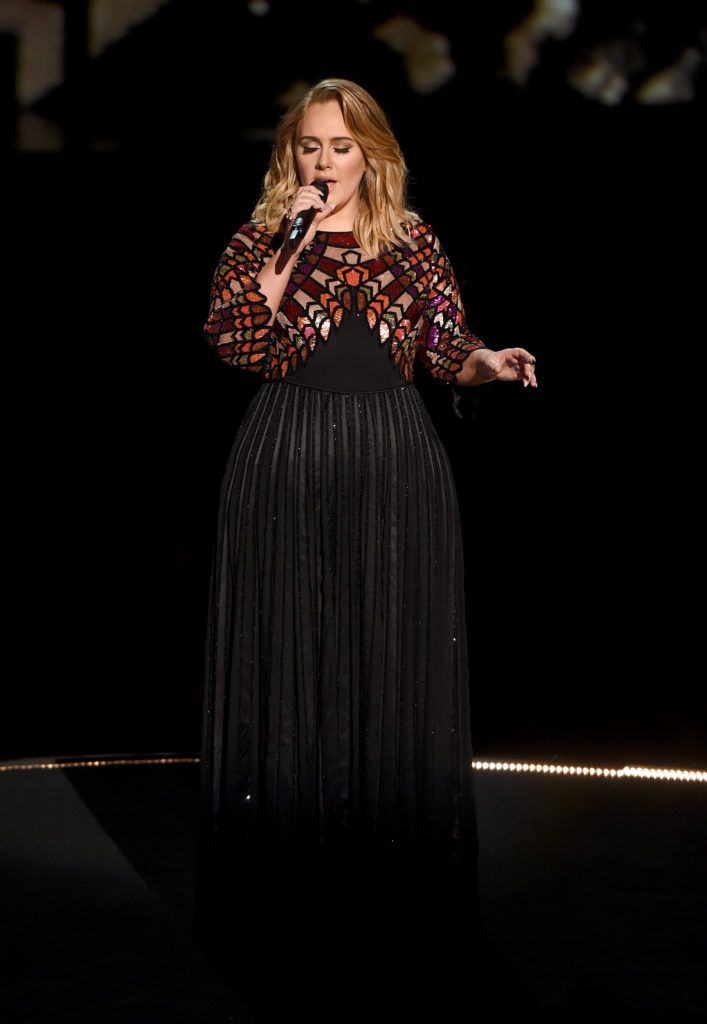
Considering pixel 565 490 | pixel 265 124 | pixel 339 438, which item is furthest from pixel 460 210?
pixel 339 438

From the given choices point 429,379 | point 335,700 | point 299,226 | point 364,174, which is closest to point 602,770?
point 429,379

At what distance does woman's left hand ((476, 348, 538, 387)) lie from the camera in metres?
2.33

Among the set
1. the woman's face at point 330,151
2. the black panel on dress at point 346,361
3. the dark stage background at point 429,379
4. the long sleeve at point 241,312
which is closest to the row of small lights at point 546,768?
the dark stage background at point 429,379

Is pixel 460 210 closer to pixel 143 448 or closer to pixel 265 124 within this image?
pixel 265 124

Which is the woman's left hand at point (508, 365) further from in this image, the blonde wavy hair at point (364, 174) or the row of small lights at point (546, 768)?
the row of small lights at point (546, 768)

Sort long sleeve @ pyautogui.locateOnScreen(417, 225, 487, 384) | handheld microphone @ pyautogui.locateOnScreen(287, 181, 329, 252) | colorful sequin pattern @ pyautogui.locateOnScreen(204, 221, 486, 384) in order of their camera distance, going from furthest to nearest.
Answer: long sleeve @ pyautogui.locateOnScreen(417, 225, 487, 384) < colorful sequin pattern @ pyautogui.locateOnScreen(204, 221, 486, 384) < handheld microphone @ pyautogui.locateOnScreen(287, 181, 329, 252)

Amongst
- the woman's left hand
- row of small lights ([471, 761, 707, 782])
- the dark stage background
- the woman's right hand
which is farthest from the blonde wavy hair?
row of small lights ([471, 761, 707, 782])

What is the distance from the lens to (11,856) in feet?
9.21

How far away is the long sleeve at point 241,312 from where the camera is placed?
2.25 metres

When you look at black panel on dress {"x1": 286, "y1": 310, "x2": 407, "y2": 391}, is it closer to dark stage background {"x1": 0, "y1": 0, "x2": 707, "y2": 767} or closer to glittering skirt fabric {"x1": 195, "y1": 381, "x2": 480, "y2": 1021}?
glittering skirt fabric {"x1": 195, "y1": 381, "x2": 480, "y2": 1021}

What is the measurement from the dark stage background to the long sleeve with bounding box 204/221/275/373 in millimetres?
1398

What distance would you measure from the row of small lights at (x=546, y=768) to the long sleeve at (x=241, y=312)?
1.60 metres

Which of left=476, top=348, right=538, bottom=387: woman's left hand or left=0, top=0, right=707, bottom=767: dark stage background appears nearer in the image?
left=476, top=348, right=538, bottom=387: woman's left hand

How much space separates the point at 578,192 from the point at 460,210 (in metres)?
0.32
